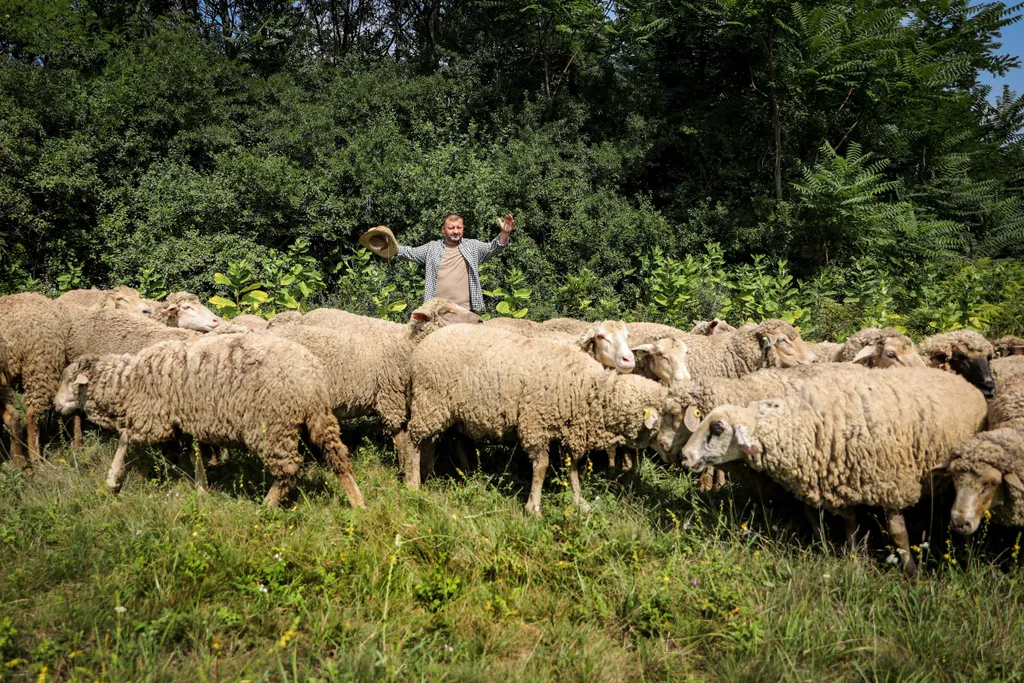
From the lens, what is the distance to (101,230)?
1427cm

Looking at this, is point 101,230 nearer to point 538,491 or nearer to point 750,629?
point 538,491

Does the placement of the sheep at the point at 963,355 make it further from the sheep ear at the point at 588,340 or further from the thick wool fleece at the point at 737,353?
the sheep ear at the point at 588,340

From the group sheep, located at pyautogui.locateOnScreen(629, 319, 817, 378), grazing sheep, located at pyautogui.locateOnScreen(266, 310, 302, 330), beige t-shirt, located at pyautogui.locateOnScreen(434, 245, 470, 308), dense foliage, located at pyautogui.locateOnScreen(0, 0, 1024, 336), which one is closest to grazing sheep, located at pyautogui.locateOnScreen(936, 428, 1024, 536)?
sheep, located at pyautogui.locateOnScreen(629, 319, 817, 378)

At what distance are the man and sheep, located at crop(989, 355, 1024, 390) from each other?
16.3ft

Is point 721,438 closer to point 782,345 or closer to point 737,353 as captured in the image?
point 782,345

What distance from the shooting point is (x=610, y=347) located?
6.65m

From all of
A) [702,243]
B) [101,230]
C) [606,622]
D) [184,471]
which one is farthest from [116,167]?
[606,622]

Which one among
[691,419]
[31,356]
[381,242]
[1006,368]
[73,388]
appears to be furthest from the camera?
[381,242]

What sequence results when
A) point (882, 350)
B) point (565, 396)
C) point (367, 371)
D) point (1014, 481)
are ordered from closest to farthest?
1. point (1014, 481)
2. point (565, 396)
3. point (882, 350)
4. point (367, 371)

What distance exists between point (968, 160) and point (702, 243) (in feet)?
20.4

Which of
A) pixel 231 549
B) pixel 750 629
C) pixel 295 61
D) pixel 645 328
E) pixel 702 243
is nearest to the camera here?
pixel 750 629

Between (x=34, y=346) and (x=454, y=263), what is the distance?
435 cm

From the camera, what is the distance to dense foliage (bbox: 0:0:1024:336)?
1347 cm

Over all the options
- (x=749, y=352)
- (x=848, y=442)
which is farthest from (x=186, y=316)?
(x=848, y=442)
